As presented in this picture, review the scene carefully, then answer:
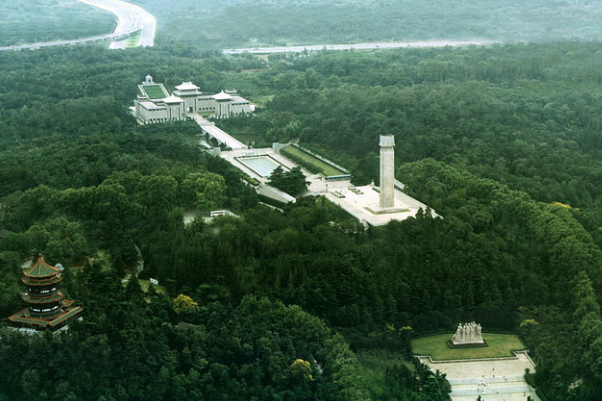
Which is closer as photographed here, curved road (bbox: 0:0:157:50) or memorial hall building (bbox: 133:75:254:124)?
memorial hall building (bbox: 133:75:254:124)

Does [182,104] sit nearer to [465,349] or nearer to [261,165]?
[261,165]

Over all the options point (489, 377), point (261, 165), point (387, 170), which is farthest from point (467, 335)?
point (261, 165)

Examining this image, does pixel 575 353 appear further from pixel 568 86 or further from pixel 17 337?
pixel 568 86

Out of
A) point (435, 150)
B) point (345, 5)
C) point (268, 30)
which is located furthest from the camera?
point (345, 5)

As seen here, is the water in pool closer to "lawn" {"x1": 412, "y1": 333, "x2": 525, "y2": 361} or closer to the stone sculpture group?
"lawn" {"x1": 412, "y1": 333, "x2": 525, "y2": 361}

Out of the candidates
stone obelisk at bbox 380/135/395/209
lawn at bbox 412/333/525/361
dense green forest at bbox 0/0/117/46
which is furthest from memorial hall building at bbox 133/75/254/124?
lawn at bbox 412/333/525/361

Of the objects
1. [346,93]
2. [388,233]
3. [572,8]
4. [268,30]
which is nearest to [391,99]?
[346,93]
